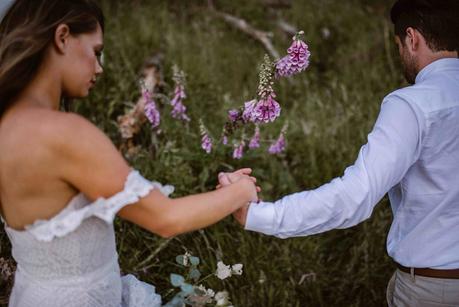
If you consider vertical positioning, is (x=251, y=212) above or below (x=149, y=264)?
above

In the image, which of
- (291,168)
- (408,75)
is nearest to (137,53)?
(291,168)

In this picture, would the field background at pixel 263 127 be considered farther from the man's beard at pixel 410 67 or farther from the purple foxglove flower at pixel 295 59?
the man's beard at pixel 410 67

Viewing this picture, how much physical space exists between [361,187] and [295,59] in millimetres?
638

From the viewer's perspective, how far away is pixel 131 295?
7.38 ft

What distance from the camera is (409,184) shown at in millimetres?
2293

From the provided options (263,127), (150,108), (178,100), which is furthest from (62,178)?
(263,127)

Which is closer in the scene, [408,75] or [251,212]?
[251,212]

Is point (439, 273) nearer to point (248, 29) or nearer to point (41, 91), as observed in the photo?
point (41, 91)

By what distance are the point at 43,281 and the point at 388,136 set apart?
122 cm

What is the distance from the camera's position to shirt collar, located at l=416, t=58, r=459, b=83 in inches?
91.6

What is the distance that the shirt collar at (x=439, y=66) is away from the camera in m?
2.33

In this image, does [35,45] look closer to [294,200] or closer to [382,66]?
[294,200]

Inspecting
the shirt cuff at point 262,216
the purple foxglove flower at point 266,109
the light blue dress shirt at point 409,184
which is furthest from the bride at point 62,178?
the purple foxglove flower at point 266,109

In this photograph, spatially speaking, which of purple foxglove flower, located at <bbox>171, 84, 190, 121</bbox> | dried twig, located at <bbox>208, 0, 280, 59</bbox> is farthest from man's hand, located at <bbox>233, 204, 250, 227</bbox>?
dried twig, located at <bbox>208, 0, 280, 59</bbox>
